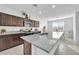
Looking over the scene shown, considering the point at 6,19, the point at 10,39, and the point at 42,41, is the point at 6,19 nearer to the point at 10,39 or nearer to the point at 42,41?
the point at 10,39

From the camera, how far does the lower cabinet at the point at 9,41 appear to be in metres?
2.03

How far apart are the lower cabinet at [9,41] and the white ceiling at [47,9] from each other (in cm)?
66

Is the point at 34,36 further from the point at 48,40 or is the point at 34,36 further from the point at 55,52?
the point at 55,52

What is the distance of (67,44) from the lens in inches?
82.3

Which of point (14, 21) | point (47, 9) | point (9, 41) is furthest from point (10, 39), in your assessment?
point (47, 9)

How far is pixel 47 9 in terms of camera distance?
2139 millimetres

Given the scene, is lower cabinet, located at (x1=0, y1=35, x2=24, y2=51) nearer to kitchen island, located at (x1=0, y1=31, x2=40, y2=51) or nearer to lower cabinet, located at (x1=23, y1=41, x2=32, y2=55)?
kitchen island, located at (x1=0, y1=31, x2=40, y2=51)

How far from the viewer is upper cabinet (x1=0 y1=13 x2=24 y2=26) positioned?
203 cm

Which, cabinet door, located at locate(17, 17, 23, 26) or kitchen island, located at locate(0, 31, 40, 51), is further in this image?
cabinet door, located at locate(17, 17, 23, 26)

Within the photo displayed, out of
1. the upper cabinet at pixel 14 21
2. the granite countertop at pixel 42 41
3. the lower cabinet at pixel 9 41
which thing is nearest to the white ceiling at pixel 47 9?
the upper cabinet at pixel 14 21

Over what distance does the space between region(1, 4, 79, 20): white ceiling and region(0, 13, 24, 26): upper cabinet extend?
0.23 meters

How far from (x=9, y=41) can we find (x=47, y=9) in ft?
3.85

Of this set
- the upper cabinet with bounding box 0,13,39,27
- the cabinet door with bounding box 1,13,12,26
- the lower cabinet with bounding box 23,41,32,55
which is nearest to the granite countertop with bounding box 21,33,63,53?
the lower cabinet with bounding box 23,41,32,55
